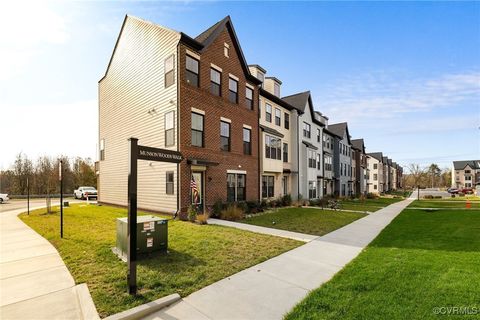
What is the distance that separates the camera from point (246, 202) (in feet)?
58.0

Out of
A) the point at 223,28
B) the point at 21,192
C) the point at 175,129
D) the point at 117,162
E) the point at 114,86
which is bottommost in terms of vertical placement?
the point at 21,192

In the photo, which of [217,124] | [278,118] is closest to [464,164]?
[278,118]

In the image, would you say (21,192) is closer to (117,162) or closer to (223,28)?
(117,162)

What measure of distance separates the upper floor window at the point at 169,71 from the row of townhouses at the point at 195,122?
0.20 ft

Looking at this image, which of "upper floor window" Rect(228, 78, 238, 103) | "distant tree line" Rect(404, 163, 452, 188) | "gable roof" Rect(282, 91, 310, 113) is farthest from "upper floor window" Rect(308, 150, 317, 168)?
"distant tree line" Rect(404, 163, 452, 188)

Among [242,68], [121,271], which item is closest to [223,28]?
[242,68]

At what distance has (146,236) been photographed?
645 centimetres

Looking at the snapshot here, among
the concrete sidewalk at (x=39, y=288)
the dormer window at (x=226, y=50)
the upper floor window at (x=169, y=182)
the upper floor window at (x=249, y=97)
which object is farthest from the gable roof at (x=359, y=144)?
the concrete sidewalk at (x=39, y=288)

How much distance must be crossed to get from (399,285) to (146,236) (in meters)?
5.97

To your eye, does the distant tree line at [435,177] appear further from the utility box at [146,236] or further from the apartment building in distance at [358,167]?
the utility box at [146,236]

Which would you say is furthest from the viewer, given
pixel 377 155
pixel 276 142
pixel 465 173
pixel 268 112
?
pixel 465 173

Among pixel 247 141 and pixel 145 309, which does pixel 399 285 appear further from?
pixel 247 141

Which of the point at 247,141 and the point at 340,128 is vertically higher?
the point at 340,128

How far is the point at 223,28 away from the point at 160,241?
14951 millimetres
